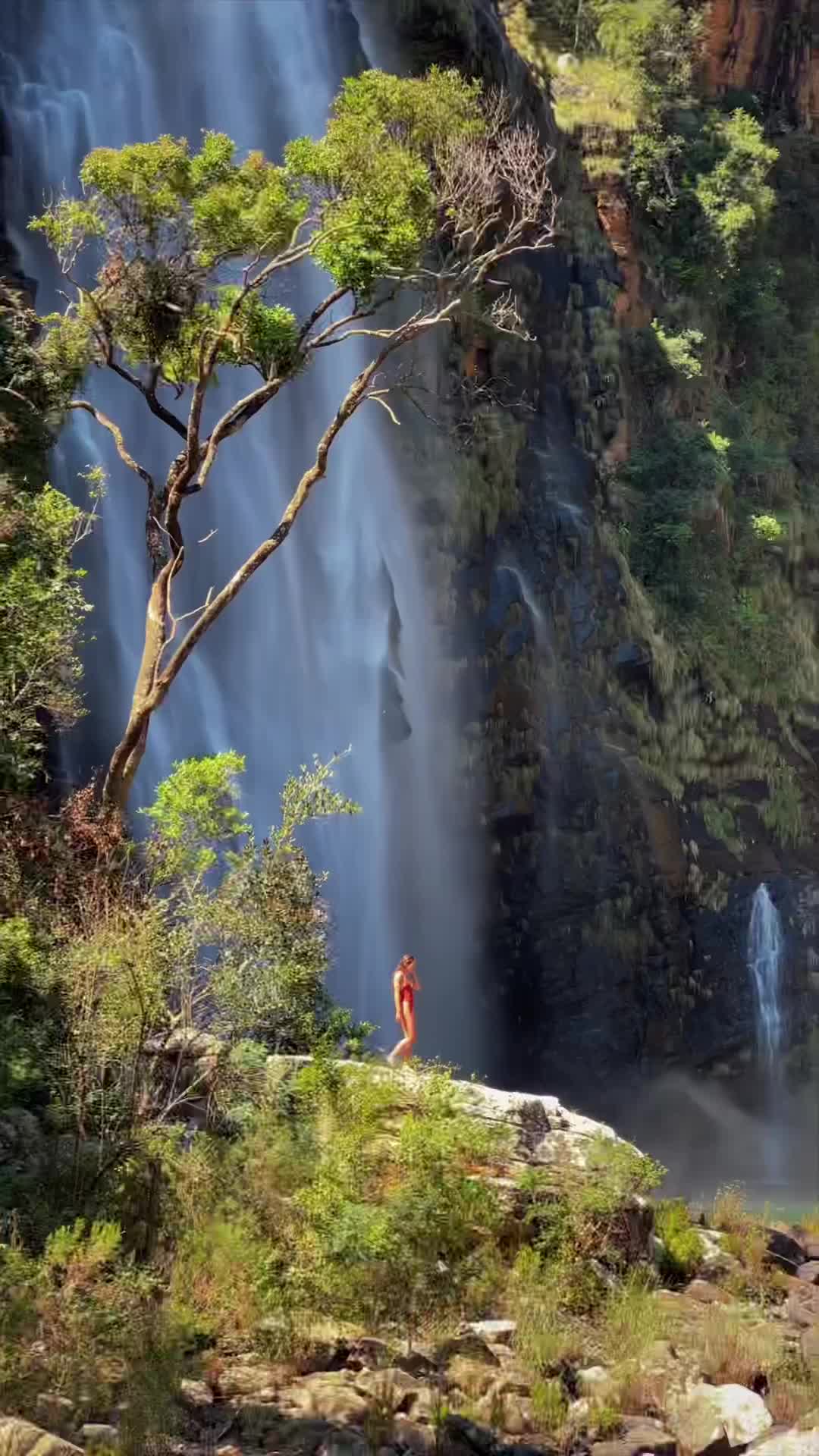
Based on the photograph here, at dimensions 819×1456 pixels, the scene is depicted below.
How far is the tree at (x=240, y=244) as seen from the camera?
13.9m

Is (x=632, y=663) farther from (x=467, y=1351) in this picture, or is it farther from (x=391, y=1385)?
(x=391, y=1385)

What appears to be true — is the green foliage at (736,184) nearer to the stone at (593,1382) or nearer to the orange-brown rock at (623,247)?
the orange-brown rock at (623,247)

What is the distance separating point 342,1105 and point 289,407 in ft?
43.9

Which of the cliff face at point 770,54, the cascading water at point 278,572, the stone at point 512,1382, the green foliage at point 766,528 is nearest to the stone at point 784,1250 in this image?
the stone at point 512,1382

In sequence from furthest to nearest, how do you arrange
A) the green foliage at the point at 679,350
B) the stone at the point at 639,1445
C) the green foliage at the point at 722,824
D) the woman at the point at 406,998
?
the green foliage at the point at 679,350 < the green foliage at the point at 722,824 < the woman at the point at 406,998 < the stone at the point at 639,1445

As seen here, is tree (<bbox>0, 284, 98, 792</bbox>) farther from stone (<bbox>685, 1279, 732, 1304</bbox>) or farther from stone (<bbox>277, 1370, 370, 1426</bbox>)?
stone (<bbox>685, 1279, 732, 1304</bbox>)

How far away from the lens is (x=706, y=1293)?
1222cm

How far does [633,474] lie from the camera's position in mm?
26828

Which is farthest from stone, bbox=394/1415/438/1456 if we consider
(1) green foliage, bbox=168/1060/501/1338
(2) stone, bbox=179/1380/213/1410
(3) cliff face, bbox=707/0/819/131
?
(3) cliff face, bbox=707/0/819/131

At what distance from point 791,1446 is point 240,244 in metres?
11.0

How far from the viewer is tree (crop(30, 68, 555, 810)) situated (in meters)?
13.9

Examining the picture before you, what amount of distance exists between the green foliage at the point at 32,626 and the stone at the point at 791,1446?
8084 mm

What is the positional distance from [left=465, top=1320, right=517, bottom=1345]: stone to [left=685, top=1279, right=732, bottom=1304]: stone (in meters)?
2.02

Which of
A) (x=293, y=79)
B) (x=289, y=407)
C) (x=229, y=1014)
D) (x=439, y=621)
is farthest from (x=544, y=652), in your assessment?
(x=229, y=1014)
